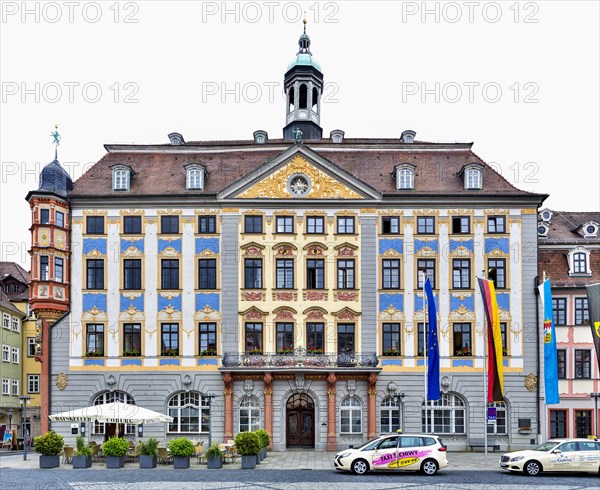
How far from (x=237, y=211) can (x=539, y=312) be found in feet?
61.4

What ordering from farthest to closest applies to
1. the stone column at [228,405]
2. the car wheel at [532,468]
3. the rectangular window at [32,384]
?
the rectangular window at [32,384], the stone column at [228,405], the car wheel at [532,468]

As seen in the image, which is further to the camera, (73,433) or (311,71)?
(311,71)

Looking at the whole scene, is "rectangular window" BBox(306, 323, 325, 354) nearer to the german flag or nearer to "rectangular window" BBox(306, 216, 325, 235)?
"rectangular window" BBox(306, 216, 325, 235)

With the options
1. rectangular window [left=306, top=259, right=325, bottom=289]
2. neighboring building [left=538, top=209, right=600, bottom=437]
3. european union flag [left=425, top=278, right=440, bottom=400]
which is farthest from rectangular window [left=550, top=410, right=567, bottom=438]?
rectangular window [left=306, top=259, right=325, bottom=289]

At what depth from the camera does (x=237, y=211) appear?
176 feet

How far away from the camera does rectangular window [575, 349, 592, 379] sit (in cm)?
5403

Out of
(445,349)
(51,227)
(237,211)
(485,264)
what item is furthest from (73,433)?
(485,264)

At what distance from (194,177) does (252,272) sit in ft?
22.1

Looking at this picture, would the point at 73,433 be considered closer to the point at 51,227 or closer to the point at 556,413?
the point at 51,227

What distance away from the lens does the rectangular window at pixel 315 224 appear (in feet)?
176

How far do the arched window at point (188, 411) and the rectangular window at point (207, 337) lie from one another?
8.43ft

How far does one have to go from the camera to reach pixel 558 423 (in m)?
53.5

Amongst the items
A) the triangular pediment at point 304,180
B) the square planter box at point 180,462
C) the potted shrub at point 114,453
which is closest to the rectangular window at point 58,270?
the triangular pediment at point 304,180

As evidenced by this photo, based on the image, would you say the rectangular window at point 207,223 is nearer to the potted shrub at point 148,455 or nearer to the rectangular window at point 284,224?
the rectangular window at point 284,224
